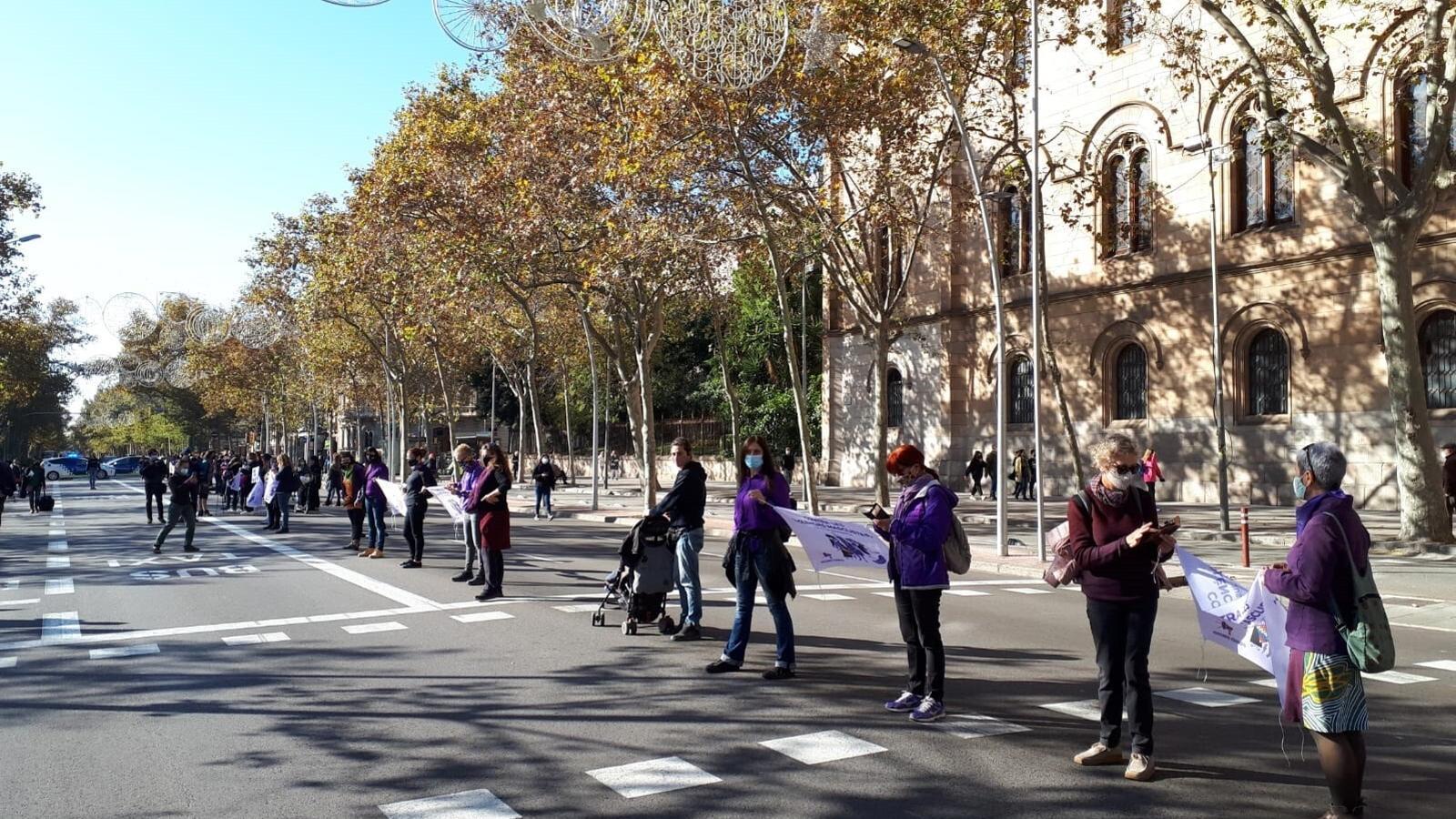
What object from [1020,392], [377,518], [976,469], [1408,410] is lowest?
[377,518]

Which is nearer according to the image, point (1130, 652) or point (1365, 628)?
point (1365, 628)

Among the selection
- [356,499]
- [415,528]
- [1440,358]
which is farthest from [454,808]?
[1440,358]

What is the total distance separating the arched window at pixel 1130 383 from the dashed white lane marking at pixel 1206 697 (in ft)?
74.4

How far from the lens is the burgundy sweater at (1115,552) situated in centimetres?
533

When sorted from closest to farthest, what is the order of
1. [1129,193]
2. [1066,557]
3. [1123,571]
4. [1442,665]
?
[1123,571]
[1066,557]
[1442,665]
[1129,193]

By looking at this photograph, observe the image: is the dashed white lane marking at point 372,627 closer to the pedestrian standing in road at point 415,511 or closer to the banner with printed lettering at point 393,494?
the pedestrian standing in road at point 415,511

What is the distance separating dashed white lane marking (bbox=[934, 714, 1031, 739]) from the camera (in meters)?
6.45

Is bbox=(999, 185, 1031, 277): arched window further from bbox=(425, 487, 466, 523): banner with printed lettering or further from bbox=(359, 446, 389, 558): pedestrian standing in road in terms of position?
bbox=(425, 487, 466, 523): banner with printed lettering

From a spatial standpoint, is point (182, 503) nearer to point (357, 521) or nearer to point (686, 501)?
point (357, 521)

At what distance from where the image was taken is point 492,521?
12.1 meters

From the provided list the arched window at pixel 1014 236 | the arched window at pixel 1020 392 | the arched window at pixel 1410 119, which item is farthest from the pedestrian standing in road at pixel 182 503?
the arched window at pixel 1410 119

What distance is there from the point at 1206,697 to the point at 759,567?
307cm

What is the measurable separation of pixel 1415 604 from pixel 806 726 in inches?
365

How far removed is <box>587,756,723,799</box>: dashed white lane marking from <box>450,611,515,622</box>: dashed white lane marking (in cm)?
525
